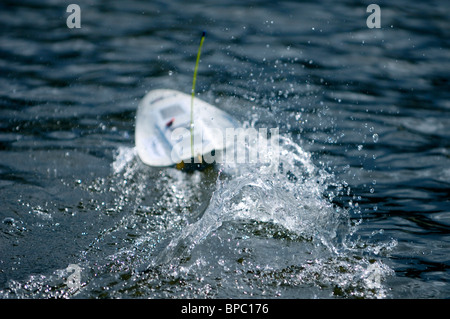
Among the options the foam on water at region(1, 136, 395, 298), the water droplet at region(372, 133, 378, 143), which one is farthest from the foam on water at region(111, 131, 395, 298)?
the water droplet at region(372, 133, 378, 143)

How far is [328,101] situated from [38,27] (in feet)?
15.3

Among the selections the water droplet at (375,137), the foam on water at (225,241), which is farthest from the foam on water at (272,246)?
the water droplet at (375,137)

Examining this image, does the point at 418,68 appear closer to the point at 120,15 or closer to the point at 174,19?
the point at 174,19

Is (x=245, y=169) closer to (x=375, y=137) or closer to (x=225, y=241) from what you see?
(x=225, y=241)

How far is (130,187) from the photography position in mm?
4895

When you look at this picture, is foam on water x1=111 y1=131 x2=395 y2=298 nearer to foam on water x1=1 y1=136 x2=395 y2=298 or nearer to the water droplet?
foam on water x1=1 y1=136 x2=395 y2=298

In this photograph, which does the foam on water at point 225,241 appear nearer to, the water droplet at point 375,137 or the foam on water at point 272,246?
the foam on water at point 272,246

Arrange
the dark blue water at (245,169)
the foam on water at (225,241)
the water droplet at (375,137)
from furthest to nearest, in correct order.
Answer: the water droplet at (375,137), the dark blue water at (245,169), the foam on water at (225,241)

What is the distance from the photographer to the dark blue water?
3.79m

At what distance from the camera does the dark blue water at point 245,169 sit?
3793 millimetres

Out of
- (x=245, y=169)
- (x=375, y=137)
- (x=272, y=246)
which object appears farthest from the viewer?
(x=375, y=137)

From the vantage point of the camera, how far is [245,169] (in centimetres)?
502

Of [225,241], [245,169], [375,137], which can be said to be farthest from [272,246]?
[375,137]
